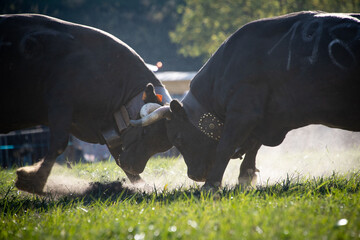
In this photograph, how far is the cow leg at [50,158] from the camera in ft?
15.8

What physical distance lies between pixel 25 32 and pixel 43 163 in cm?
161

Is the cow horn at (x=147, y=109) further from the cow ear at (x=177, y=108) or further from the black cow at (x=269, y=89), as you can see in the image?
the cow ear at (x=177, y=108)

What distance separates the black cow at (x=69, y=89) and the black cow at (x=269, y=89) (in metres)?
0.45

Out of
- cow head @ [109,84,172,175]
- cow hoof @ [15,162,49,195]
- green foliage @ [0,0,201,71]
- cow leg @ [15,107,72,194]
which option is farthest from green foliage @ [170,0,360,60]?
cow hoof @ [15,162,49,195]

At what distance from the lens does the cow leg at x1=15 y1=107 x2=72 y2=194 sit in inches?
190

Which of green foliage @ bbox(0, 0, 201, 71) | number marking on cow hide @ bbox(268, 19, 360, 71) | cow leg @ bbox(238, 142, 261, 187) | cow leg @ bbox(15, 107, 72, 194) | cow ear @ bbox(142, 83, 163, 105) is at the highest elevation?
number marking on cow hide @ bbox(268, 19, 360, 71)

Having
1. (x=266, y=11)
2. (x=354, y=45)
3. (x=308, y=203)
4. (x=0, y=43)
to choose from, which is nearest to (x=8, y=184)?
(x=0, y=43)

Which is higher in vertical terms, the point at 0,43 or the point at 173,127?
the point at 0,43

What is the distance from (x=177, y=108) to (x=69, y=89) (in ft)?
4.34

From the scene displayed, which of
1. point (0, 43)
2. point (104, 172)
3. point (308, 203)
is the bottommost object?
point (104, 172)

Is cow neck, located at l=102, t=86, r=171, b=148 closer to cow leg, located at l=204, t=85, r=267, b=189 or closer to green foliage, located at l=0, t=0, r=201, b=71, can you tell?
cow leg, located at l=204, t=85, r=267, b=189

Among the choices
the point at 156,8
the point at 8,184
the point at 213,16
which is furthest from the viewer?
the point at 156,8

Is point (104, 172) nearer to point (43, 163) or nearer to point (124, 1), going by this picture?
point (43, 163)

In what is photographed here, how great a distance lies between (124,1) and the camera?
32.7m
